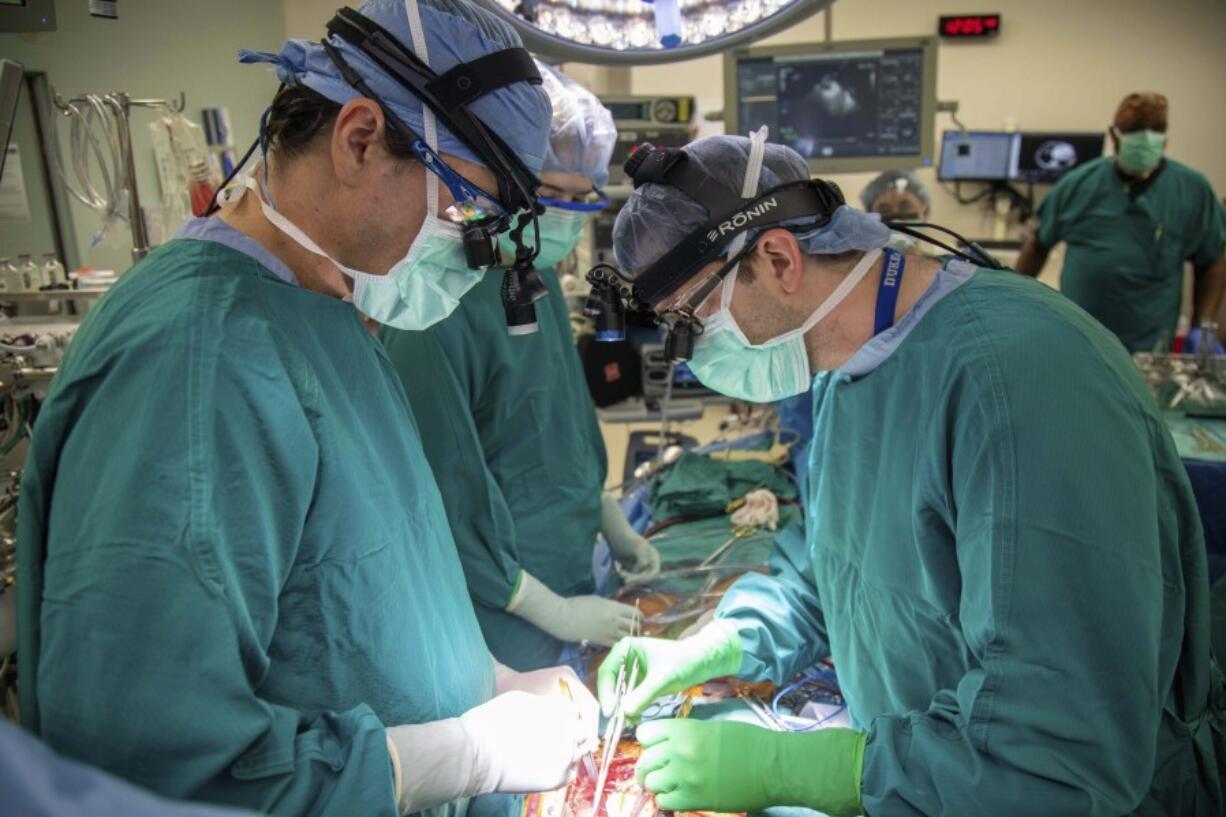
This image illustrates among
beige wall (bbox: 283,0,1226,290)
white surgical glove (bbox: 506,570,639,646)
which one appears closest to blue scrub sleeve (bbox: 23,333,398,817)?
white surgical glove (bbox: 506,570,639,646)

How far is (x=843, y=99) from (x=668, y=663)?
213 cm

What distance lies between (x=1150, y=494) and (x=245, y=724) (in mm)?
1010

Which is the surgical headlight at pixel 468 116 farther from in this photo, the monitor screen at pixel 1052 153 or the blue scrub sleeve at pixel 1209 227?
the monitor screen at pixel 1052 153

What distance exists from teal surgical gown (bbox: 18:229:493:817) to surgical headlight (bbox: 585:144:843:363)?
491 mm

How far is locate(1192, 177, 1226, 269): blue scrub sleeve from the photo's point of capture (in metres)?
3.92

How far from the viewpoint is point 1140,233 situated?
13.1 ft

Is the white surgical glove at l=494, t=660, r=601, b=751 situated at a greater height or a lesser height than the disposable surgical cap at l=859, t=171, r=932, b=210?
lesser

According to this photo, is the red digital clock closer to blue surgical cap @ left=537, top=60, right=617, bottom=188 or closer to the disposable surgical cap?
the disposable surgical cap

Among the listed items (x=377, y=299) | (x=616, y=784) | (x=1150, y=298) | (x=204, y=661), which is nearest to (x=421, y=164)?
(x=377, y=299)

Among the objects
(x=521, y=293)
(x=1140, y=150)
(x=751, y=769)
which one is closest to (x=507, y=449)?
(x=521, y=293)

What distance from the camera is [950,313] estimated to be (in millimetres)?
1106

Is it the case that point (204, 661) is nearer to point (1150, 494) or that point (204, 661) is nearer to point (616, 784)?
point (616, 784)

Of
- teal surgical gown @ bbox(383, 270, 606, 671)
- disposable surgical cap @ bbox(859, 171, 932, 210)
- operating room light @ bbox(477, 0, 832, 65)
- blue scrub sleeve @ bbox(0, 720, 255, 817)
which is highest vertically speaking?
operating room light @ bbox(477, 0, 832, 65)

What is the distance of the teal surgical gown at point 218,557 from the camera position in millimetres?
728
